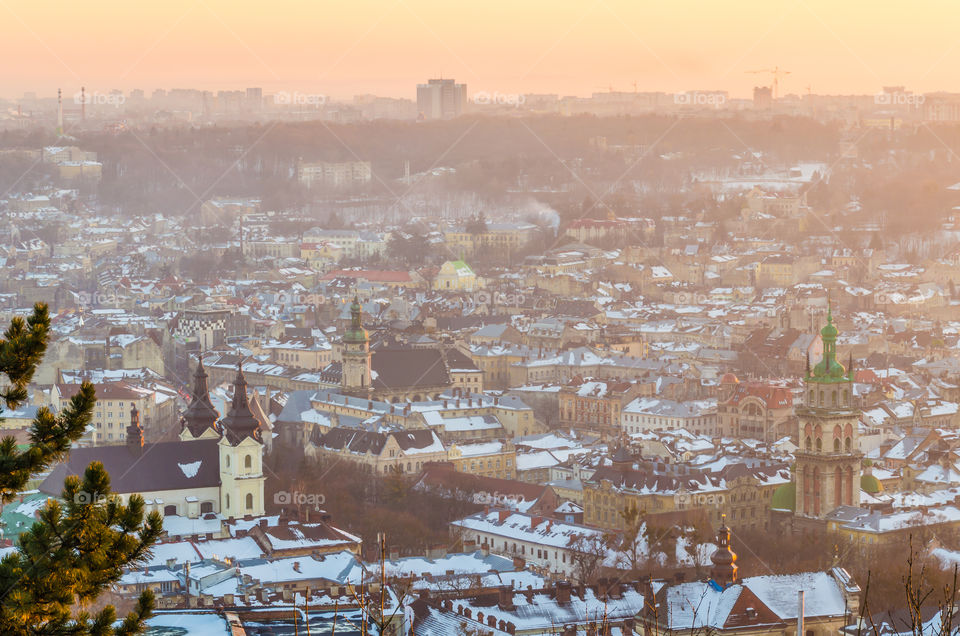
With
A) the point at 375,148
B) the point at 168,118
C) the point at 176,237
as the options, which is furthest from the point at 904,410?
the point at 168,118

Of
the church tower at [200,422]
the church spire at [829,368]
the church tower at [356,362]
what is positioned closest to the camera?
the church tower at [200,422]

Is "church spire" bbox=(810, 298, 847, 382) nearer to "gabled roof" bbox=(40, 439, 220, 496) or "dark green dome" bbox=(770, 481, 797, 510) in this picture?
"dark green dome" bbox=(770, 481, 797, 510)

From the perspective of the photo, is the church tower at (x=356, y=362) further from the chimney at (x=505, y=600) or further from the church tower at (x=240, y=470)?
the chimney at (x=505, y=600)

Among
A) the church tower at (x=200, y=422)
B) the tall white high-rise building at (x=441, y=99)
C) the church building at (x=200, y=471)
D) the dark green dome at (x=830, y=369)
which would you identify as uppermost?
the tall white high-rise building at (x=441, y=99)

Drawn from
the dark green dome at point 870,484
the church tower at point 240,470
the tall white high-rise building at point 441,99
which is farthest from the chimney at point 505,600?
the tall white high-rise building at point 441,99

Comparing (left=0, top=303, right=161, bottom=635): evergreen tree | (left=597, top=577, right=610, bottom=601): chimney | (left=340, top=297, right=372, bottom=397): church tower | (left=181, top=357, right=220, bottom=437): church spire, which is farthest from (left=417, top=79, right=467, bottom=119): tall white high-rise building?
(left=0, top=303, right=161, bottom=635): evergreen tree

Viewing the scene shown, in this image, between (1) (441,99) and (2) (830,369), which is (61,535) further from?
(1) (441,99)

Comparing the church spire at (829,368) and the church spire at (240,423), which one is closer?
the church spire at (240,423)
